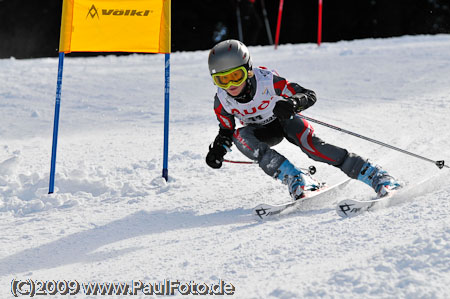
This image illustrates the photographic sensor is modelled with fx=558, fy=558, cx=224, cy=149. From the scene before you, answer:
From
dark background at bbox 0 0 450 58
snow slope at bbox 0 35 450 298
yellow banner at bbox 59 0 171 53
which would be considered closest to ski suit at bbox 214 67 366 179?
snow slope at bbox 0 35 450 298

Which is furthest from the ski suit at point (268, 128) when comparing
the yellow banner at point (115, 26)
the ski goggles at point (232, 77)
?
the yellow banner at point (115, 26)

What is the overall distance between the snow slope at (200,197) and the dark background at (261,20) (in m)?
12.3

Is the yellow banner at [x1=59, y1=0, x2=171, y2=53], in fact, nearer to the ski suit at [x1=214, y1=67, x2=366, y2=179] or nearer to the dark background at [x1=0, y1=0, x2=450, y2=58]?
the ski suit at [x1=214, y1=67, x2=366, y2=179]

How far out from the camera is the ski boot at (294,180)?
3.45 meters

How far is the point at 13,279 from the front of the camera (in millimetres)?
2648

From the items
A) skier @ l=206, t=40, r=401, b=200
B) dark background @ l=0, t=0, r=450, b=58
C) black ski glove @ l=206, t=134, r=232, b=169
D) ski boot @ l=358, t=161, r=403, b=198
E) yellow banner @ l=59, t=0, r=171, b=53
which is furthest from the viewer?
dark background @ l=0, t=0, r=450, b=58

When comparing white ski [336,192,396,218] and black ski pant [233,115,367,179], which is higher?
black ski pant [233,115,367,179]

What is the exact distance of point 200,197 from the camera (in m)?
3.98

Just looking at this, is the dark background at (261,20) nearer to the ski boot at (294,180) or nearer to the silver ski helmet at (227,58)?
the silver ski helmet at (227,58)

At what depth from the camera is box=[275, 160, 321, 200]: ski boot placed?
11.3 ft

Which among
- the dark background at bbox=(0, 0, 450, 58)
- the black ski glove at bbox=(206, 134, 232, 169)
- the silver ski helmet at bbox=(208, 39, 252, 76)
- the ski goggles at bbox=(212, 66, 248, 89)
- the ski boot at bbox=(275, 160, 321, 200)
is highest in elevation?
the silver ski helmet at bbox=(208, 39, 252, 76)

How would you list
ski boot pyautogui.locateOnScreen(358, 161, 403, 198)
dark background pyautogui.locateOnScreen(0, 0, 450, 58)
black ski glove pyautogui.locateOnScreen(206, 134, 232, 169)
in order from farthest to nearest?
dark background pyautogui.locateOnScreen(0, 0, 450, 58) < black ski glove pyautogui.locateOnScreen(206, 134, 232, 169) < ski boot pyautogui.locateOnScreen(358, 161, 403, 198)

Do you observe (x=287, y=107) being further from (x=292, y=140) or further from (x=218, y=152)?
(x=218, y=152)

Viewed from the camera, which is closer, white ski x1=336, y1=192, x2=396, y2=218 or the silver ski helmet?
white ski x1=336, y1=192, x2=396, y2=218
